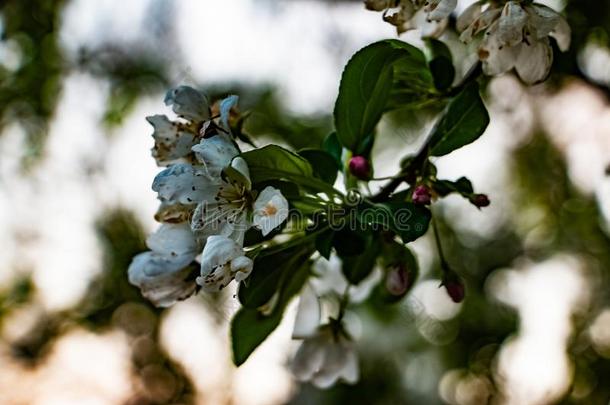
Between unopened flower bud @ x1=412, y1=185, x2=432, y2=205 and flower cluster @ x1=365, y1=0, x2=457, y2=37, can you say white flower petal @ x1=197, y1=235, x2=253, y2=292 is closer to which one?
unopened flower bud @ x1=412, y1=185, x2=432, y2=205

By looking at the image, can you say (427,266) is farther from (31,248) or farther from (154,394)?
(31,248)

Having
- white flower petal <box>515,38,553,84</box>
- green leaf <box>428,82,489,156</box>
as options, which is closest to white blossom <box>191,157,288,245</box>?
green leaf <box>428,82,489,156</box>

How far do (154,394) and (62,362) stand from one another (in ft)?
1.10

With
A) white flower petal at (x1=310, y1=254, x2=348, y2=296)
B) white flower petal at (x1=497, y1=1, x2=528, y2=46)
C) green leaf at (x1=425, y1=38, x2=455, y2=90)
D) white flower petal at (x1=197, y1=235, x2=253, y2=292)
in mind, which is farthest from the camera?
white flower petal at (x1=310, y1=254, x2=348, y2=296)

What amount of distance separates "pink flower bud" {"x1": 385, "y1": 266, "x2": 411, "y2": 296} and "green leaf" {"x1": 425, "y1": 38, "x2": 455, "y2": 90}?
22cm

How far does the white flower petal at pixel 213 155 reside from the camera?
0.67 m

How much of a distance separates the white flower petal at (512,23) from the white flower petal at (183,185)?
1.09ft

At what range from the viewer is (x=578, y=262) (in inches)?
88.9

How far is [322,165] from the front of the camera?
81cm

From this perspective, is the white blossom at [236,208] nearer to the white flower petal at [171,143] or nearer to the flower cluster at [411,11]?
the white flower petal at [171,143]

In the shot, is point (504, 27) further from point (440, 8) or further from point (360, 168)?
point (360, 168)

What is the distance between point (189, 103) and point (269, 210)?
0.16 metres

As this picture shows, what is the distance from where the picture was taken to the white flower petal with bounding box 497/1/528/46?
75cm

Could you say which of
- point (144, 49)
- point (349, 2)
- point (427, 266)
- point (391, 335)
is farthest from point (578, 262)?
point (144, 49)
